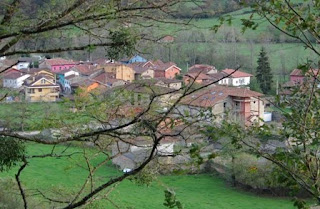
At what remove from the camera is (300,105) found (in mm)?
2770

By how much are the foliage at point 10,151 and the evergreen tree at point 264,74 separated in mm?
18562

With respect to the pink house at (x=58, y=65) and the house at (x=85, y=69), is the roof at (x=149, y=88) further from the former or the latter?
the pink house at (x=58, y=65)

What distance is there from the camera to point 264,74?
22.6 meters

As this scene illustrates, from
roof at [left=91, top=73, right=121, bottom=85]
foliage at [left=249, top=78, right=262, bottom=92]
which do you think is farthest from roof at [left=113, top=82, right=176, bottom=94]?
foliage at [left=249, top=78, right=262, bottom=92]

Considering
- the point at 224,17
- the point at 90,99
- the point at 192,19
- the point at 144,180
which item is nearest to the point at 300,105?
the point at 224,17

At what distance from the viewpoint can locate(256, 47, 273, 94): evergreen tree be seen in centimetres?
2180

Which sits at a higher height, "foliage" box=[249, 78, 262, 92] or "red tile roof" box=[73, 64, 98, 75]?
"red tile roof" box=[73, 64, 98, 75]

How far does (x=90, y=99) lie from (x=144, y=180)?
734mm

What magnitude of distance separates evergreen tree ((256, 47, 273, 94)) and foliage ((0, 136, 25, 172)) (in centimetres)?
1856

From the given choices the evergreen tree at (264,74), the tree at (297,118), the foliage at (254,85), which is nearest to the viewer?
the tree at (297,118)

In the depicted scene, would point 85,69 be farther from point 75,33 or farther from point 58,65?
point 75,33

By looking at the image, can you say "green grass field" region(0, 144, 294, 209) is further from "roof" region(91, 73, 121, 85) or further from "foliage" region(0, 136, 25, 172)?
"foliage" region(0, 136, 25, 172)

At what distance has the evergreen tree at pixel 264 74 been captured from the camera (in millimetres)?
21797

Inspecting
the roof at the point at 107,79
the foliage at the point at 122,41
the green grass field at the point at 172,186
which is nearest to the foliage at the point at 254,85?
the roof at the point at 107,79
